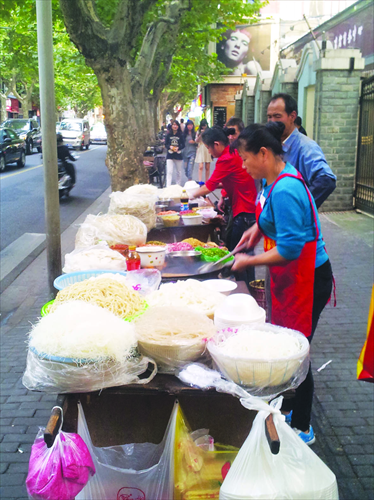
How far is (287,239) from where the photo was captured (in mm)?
2695

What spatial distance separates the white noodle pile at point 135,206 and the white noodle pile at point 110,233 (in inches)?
26.9

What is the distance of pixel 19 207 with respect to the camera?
13312 mm

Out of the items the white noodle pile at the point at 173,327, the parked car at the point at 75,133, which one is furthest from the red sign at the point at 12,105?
the white noodle pile at the point at 173,327

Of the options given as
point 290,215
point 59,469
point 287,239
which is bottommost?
point 59,469

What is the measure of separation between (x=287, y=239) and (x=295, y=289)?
41 centimetres

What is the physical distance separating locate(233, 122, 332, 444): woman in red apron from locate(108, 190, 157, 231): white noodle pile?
2.53 meters

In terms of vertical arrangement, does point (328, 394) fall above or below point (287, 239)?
below

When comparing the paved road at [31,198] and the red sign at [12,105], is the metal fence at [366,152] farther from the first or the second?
the red sign at [12,105]

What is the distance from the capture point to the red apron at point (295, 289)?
2.89m

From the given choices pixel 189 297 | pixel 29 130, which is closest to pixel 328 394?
pixel 189 297

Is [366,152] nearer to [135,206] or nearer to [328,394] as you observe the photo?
[135,206]

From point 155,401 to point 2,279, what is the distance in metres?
5.46

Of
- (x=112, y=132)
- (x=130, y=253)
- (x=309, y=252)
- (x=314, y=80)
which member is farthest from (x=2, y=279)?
(x=314, y=80)

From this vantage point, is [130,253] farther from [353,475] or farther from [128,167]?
[128,167]
